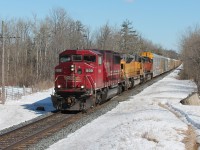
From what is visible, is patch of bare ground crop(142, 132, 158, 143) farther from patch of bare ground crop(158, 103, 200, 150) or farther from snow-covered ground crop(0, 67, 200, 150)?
patch of bare ground crop(158, 103, 200, 150)

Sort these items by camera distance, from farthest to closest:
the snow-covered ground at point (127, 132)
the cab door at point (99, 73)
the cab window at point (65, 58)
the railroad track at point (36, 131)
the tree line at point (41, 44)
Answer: the tree line at point (41, 44) → the cab door at point (99, 73) → the cab window at point (65, 58) → the railroad track at point (36, 131) → the snow-covered ground at point (127, 132)

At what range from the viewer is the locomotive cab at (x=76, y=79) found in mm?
18484

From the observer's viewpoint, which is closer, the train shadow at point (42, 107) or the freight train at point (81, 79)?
the freight train at point (81, 79)

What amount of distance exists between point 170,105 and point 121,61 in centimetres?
880

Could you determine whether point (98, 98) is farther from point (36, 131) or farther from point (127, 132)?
point (127, 132)

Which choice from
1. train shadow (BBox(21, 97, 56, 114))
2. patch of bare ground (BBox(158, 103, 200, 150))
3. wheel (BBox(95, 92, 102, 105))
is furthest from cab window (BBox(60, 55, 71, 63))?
patch of bare ground (BBox(158, 103, 200, 150))

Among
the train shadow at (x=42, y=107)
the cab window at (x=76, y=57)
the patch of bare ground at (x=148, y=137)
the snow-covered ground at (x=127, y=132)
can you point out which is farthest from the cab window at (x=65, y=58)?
the patch of bare ground at (x=148, y=137)

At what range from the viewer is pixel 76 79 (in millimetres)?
19109

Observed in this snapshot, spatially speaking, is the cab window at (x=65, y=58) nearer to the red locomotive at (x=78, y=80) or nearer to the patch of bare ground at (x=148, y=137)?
the red locomotive at (x=78, y=80)

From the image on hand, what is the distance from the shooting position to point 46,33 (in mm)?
71500

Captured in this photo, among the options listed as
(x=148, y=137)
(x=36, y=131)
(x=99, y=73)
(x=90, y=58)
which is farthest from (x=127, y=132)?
(x=99, y=73)

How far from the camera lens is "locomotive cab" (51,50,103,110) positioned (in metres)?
18.5

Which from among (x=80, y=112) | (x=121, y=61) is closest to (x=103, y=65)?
(x=80, y=112)

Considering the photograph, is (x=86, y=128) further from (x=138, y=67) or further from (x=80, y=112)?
(x=138, y=67)
